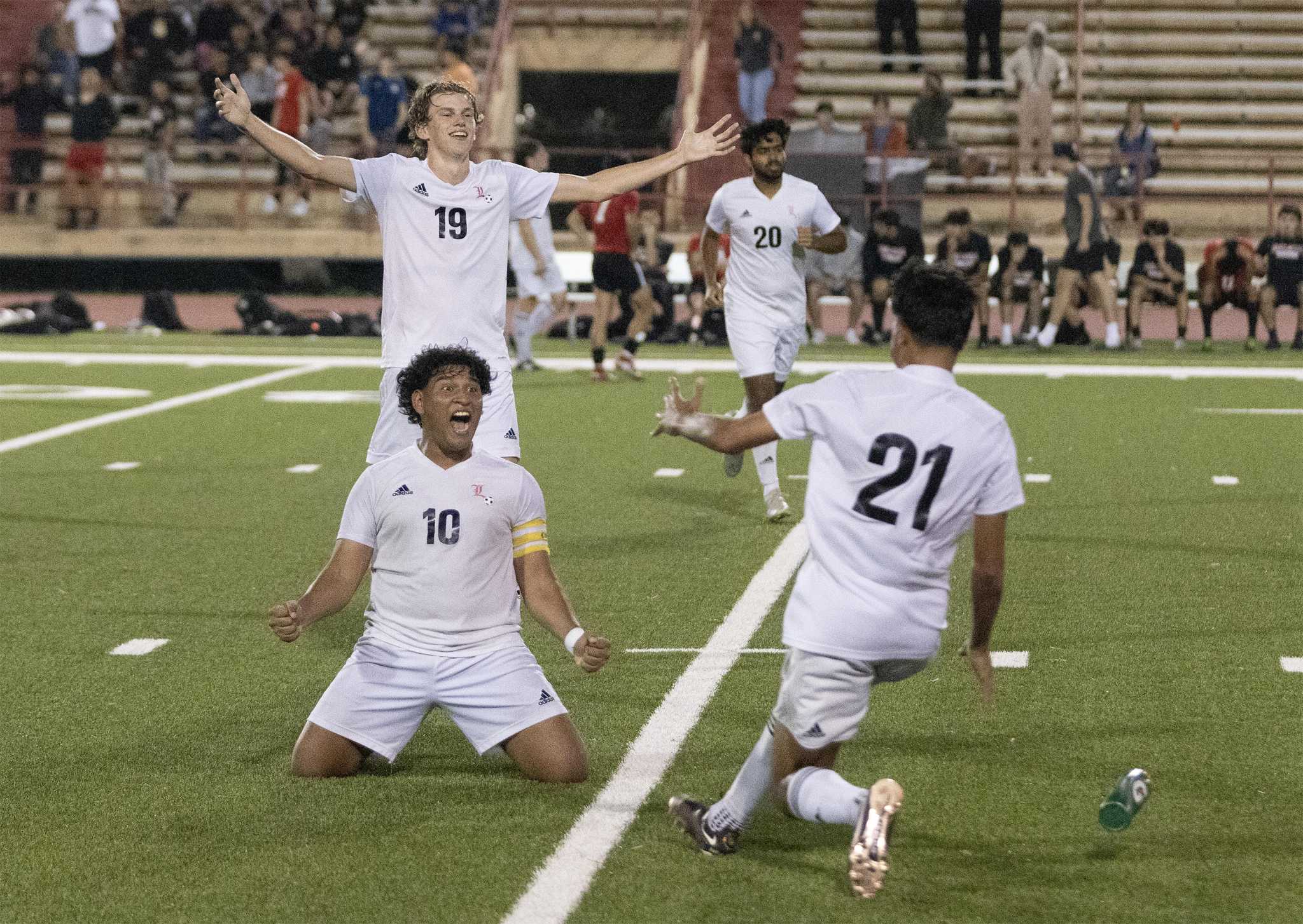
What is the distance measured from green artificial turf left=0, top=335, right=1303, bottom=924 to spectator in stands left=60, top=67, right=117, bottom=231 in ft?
55.7

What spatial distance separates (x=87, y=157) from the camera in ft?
95.8

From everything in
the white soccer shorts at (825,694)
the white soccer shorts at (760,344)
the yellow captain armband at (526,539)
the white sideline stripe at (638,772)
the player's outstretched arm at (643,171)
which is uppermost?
the player's outstretched arm at (643,171)

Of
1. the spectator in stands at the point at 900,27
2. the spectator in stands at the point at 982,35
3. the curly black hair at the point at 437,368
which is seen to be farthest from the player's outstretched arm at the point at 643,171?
the spectator in stands at the point at 900,27

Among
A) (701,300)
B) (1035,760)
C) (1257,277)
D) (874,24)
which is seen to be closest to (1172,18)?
(874,24)

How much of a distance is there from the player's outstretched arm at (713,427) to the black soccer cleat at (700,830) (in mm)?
950

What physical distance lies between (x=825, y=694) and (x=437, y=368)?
1.68 metres

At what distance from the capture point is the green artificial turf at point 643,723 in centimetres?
500

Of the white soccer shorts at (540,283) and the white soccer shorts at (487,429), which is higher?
the white soccer shorts at (540,283)

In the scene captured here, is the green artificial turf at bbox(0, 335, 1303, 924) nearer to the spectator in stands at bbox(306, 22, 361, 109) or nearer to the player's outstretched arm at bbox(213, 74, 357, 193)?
the player's outstretched arm at bbox(213, 74, 357, 193)

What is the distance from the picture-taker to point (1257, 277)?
2245cm

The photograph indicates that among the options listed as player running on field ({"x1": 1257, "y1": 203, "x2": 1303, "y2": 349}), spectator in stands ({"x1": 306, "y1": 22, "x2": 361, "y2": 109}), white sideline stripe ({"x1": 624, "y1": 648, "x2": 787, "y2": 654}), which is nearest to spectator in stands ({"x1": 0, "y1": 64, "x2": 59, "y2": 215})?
spectator in stands ({"x1": 306, "y1": 22, "x2": 361, "y2": 109})

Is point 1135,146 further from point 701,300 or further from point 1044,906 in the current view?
point 1044,906

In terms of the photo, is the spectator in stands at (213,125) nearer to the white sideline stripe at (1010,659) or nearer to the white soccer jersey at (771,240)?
→ the white soccer jersey at (771,240)

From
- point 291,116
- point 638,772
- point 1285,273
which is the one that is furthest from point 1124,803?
point 291,116
